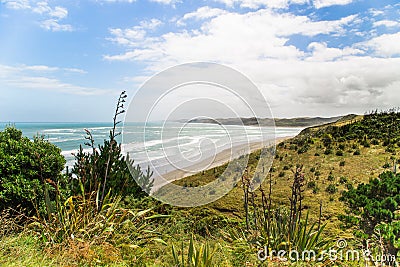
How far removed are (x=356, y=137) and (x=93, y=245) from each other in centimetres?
1507

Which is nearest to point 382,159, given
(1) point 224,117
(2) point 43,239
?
(1) point 224,117

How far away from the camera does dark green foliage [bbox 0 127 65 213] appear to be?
4.97 metres

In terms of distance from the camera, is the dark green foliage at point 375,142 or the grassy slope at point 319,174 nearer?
the grassy slope at point 319,174

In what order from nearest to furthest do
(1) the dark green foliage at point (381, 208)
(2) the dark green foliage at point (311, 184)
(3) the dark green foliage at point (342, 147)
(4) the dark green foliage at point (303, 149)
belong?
(1) the dark green foliage at point (381, 208)
(2) the dark green foliage at point (311, 184)
(3) the dark green foliage at point (342, 147)
(4) the dark green foliage at point (303, 149)

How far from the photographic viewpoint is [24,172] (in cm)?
517

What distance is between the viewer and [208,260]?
359 cm

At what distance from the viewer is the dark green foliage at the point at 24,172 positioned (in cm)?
497

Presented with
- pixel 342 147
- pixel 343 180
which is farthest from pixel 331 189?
pixel 342 147

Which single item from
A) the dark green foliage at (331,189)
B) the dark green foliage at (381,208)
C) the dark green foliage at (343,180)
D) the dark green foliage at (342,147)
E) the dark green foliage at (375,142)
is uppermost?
the dark green foliage at (375,142)

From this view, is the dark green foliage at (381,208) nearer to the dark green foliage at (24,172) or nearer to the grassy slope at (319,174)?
the grassy slope at (319,174)

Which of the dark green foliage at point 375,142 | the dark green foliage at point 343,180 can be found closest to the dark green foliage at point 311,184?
the dark green foliage at point 343,180

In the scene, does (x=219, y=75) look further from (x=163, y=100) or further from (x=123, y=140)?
(x=123, y=140)

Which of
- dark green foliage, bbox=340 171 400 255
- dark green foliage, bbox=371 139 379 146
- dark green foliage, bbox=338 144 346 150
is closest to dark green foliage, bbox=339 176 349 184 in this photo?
dark green foliage, bbox=338 144 346 150

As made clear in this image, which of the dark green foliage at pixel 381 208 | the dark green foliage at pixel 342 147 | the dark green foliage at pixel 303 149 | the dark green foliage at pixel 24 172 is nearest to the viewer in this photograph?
the dark green foliage at pixel 381 208
